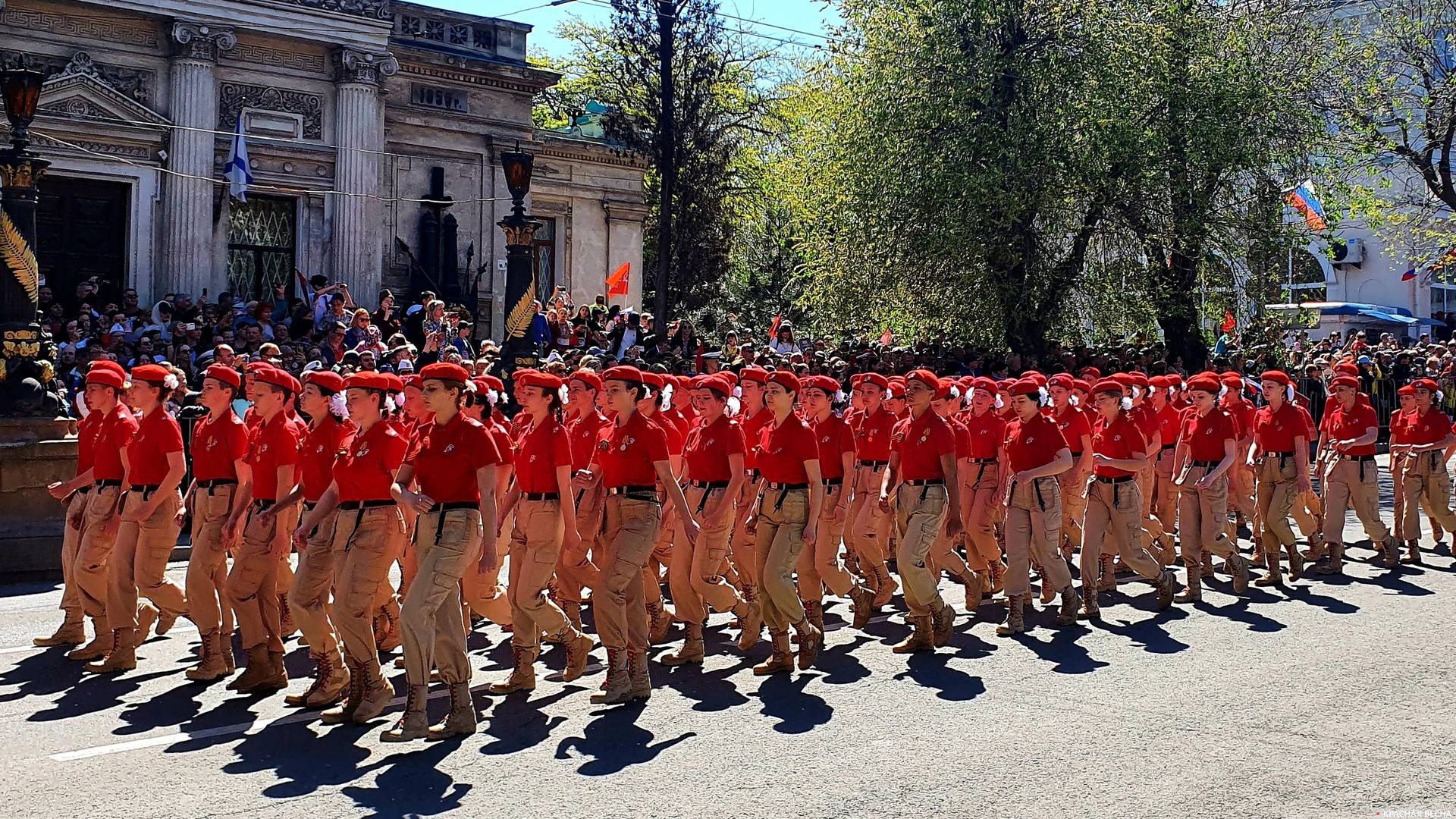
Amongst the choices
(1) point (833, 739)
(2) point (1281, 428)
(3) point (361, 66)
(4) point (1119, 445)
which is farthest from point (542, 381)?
(3) point (361, 66)

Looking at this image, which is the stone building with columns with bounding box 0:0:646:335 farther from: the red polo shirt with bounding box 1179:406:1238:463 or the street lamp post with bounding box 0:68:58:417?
the red polo shirt with bounding box 1179:406:1238:463

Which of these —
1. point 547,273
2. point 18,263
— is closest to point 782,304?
point 547,273

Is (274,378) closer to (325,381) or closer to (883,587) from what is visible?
(325,381)

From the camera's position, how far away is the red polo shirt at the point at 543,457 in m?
8.75

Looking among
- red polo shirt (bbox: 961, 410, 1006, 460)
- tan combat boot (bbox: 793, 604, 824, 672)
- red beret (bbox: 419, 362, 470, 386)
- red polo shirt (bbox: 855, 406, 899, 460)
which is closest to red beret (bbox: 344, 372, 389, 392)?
red beret (bbox: 419, 362, 470, 386)

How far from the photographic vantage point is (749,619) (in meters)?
10.2

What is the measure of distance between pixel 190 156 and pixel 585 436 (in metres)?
17.0

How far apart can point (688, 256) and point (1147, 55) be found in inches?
564

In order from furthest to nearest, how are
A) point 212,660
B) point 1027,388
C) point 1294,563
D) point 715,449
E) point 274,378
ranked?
point 1294,563 < point 1027,388 < point 715,449 < point 212,660 < point 274,378

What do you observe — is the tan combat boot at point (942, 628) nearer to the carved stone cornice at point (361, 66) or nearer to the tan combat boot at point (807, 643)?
the tan combat boot at point (807, 643)

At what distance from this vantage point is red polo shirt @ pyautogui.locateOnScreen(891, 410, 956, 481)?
34.3 ft

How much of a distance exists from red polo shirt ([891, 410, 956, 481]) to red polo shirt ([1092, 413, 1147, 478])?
2.02 meters

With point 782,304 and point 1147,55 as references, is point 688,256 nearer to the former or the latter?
point 782,304

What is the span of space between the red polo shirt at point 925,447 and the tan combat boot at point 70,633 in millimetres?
5737
